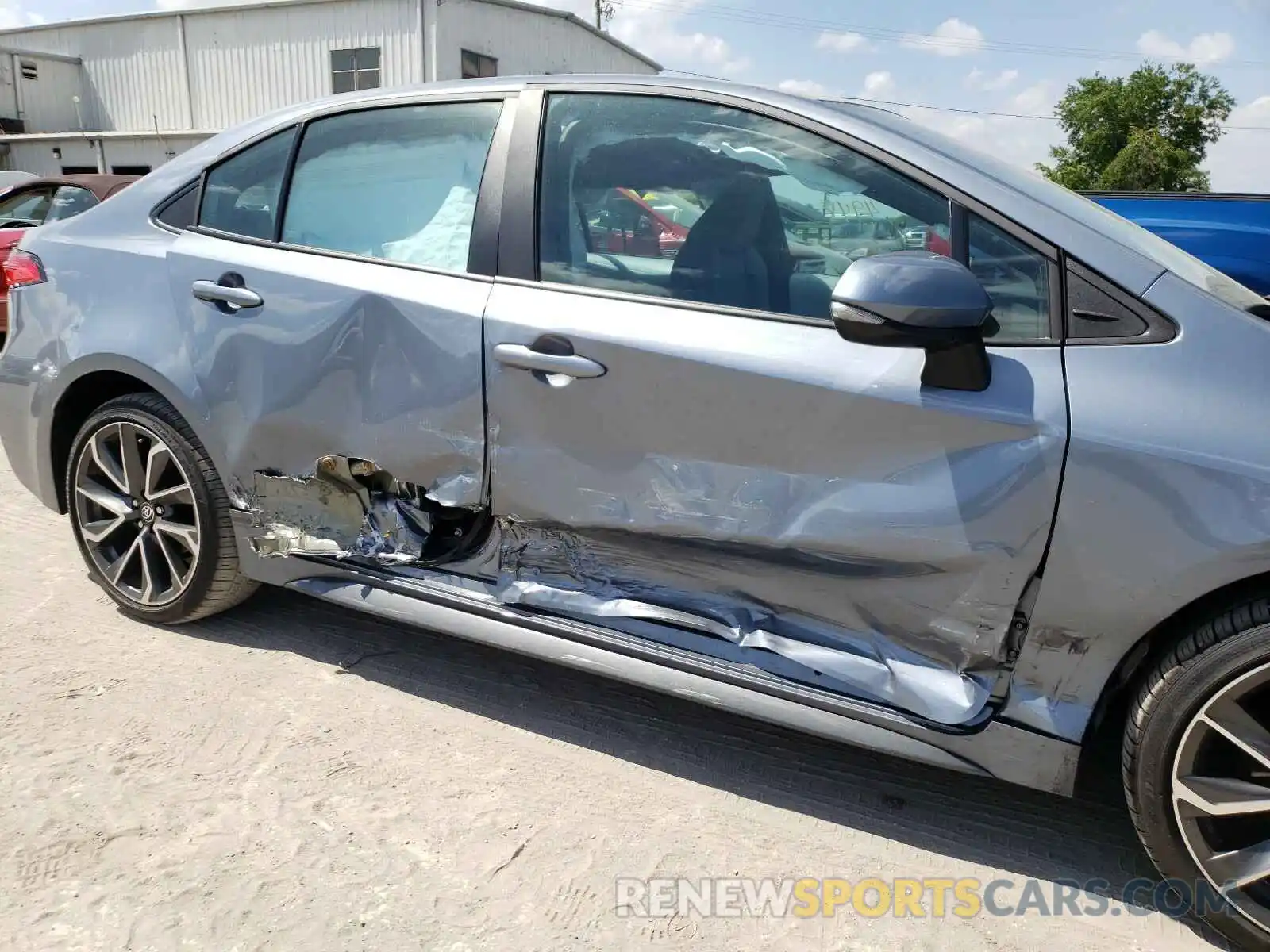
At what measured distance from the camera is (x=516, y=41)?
80.9 feet

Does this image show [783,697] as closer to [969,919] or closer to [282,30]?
[969,919]

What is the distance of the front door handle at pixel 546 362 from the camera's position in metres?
2.38

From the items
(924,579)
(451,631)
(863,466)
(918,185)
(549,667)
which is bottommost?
(549,667)

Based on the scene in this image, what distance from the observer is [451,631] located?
8.86 feet

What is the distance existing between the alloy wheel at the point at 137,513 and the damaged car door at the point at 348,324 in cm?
26

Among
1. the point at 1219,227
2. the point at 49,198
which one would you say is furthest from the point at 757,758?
the point at 49,198

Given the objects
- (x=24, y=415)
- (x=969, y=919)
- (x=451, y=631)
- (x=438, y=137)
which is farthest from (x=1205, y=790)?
(x=24, y=415)

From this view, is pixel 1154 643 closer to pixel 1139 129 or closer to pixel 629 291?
pixel 629 291

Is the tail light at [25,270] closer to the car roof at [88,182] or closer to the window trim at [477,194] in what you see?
the window trim at [477,194]

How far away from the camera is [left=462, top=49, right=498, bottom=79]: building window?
22803 mm

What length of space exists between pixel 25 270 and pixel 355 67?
73.0ft

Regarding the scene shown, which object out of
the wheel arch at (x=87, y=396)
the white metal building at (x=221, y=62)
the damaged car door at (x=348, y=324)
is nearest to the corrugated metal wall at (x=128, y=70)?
the white metal building at (x=221, y=62)

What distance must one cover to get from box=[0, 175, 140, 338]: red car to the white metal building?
14198 millimetres

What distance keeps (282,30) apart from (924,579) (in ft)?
85.9
